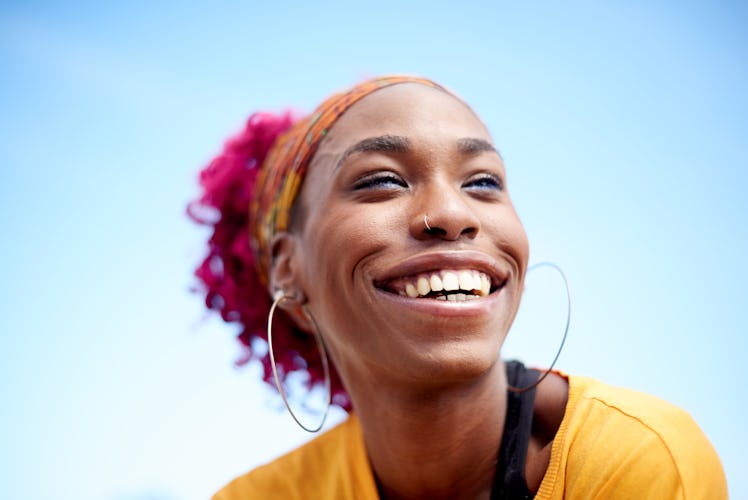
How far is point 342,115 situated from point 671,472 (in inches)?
70.7

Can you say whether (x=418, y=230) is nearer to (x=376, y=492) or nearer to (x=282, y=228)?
(x=282, y=228)

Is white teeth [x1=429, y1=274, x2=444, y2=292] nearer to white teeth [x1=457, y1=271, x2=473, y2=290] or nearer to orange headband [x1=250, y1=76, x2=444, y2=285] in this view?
white teeth [x1=457, y1=271, x2=473, y2=290]

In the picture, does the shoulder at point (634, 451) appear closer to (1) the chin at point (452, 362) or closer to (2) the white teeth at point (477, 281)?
(1) the chin at point (452, 362)

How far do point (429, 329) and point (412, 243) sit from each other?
299mm

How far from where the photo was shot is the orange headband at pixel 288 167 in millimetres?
3084

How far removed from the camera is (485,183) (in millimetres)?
2754

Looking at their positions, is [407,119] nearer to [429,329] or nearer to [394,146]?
[394,146]

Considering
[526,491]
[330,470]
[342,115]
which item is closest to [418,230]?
[342,115]

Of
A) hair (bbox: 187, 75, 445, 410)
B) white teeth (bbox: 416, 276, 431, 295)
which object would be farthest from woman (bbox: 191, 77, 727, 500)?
hair (bbox: 187, 75, 445, 410)

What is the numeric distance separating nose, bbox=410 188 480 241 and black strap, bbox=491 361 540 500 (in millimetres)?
742

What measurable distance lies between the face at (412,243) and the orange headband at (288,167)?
0.11m

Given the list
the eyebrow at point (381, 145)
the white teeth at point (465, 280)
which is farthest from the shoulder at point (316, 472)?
the eyebrow at point (381, 145)

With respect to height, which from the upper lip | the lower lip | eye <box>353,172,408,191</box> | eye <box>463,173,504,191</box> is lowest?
the lower lip

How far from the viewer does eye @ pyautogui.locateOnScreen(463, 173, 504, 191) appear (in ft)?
8.86
